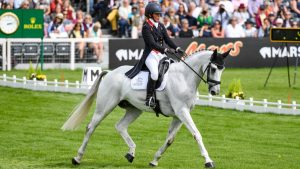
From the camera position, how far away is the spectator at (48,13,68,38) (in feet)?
117

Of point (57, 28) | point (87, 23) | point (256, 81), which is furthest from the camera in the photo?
point (87, 23)

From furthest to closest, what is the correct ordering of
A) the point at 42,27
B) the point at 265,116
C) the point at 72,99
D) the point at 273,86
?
the point at 42,27
the point at 273,86
the point at 72,99
the point at 265,116

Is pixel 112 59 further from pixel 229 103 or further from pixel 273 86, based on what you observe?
pixel 229 103

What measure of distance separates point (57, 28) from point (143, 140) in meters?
15.6

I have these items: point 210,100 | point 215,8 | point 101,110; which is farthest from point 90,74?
point 215,8

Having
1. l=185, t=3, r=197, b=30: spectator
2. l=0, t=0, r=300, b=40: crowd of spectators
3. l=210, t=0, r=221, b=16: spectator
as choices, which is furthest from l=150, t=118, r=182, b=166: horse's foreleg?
l=210, t=0, r=221, b=16: spectator

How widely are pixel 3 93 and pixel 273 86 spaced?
8627 millimetres

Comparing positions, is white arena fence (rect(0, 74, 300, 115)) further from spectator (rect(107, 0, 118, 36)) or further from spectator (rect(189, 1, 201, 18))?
spectator (rect(189, 1, 201, 18))

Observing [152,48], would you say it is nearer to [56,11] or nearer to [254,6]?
[56,11]

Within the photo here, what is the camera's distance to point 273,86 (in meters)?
32.1

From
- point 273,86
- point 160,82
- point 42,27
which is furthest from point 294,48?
point 160,82

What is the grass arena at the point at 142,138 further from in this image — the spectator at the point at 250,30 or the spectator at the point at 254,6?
the spectator at the point at 254,6

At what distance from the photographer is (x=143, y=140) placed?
832 inches

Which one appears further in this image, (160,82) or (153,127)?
(153,127)
